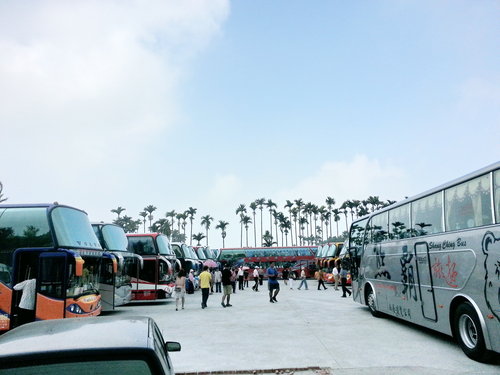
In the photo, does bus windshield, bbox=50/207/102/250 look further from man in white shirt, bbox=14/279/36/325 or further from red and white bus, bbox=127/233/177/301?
red and white bus, bbox=127/233/177/301

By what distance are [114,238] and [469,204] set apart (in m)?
13.4

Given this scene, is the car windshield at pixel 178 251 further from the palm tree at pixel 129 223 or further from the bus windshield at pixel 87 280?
the palm tree at pixel 129 223

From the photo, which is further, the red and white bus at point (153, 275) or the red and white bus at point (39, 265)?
the red and white bus at point (153, 275)

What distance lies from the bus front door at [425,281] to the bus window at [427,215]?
1.23ft

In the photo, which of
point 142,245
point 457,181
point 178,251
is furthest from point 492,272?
point 178,251

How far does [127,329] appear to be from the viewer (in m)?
3.08

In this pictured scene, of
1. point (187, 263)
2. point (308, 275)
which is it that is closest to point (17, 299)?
point (187, 263)

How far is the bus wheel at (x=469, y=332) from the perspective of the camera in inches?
278

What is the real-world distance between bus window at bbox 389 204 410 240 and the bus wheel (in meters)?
2.81

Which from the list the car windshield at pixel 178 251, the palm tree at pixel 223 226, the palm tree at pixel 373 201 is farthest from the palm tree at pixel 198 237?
the car windshield at pixel 178 251

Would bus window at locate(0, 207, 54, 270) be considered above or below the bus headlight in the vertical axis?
above

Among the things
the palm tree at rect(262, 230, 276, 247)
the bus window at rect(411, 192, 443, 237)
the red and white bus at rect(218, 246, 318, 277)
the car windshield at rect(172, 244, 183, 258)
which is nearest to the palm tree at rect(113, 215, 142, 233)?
the palm tree at rect(262, 230, 276, 247)

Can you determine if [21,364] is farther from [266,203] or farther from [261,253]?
[266,203]

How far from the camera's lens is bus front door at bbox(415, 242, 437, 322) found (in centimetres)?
899
